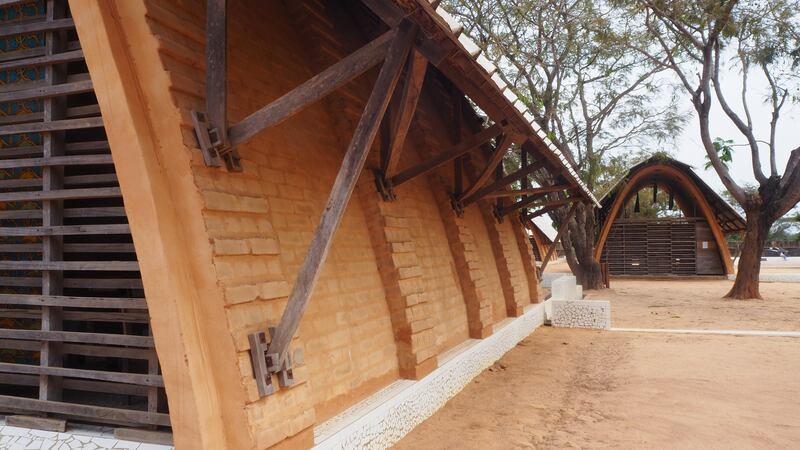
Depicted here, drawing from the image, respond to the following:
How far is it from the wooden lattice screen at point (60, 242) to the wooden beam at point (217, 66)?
3.87ft

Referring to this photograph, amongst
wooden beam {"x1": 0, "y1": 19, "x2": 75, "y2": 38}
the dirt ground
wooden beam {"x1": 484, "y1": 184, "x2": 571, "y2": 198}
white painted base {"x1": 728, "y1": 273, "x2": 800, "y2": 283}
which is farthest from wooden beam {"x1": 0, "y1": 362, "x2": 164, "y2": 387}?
white painted base {"x1": 728, "y1": 273, "x2": 800, "y2": 283}

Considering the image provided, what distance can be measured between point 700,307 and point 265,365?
14.7 metres

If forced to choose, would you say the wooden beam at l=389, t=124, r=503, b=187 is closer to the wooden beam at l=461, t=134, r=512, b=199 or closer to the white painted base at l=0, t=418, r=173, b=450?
the wooden beam at l=461, t=134, r=512, b=199

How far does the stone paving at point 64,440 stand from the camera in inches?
137

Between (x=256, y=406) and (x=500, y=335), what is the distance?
5.80m

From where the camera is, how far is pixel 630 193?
75.0 feet

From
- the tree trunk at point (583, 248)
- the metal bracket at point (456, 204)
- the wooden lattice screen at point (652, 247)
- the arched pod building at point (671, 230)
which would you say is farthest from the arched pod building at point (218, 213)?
the wooden lattice screen at point (652, 247)

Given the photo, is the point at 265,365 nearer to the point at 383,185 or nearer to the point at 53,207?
the point at 53,207

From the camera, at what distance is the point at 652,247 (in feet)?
80.9

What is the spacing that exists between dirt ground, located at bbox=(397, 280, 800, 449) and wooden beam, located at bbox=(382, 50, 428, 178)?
8.78 ft

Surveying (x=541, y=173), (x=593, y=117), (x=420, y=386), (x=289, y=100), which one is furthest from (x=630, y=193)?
(x=289, y=100)

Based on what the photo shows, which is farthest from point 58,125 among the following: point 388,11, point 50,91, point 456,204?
point 456,204

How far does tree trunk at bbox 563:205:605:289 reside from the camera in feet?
60.1

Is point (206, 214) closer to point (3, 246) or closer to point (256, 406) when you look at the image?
Answer: point (256, 406)
